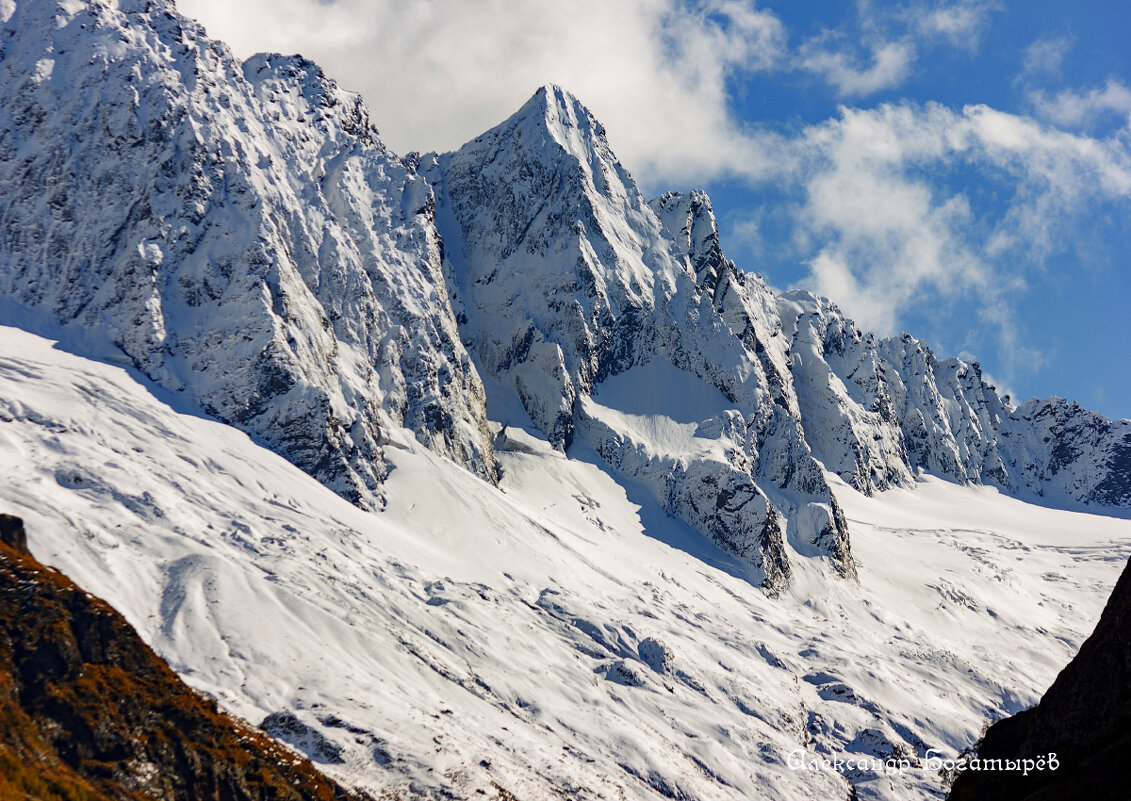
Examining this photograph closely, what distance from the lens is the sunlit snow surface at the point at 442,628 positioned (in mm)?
105438

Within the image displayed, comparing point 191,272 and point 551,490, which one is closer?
point 191,272

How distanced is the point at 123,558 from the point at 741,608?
113 m

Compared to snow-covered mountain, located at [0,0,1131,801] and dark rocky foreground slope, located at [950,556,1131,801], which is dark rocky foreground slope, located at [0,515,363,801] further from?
dark rocky foreground slope, located at [950,556,1131,801]

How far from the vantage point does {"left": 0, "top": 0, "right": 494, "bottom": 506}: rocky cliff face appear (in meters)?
151

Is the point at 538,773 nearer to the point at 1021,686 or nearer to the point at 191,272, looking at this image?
the point at 191,272

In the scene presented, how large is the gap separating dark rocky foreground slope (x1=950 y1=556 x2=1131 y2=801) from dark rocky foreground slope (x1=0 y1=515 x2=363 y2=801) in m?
51.5

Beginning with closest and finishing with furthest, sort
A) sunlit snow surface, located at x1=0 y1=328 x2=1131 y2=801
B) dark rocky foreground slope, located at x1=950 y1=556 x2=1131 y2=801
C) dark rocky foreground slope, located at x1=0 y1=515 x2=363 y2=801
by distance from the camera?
dark rocky foreground slope, located at x1=950 y1=556 x2=1131 y2=801 → dark rocky foreground slope, located at x1=0 y1=515 x2=363 y2=801 → sunlit snow surface, located at x1=0 y1=328 x2=1131 y2=801

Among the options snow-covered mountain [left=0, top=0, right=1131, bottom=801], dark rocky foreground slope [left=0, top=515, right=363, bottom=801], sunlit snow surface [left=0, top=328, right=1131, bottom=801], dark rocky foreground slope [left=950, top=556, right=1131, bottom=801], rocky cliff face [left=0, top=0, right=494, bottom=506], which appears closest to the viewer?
dark rocky foreground slope [left=950, top=556, right=1131, bottom=801]

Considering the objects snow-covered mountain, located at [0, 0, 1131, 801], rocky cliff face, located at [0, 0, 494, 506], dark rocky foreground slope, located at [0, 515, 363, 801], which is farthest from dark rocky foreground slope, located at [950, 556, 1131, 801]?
rocky cliff face, located at [0, 0, 494, 506]

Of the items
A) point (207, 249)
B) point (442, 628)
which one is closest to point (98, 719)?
point (442, 628)

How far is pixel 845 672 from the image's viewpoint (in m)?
162

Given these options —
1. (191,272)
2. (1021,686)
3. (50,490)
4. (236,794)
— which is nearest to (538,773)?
(236,794)

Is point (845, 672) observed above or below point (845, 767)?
above

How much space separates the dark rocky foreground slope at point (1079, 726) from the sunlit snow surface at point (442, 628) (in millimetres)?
66267
